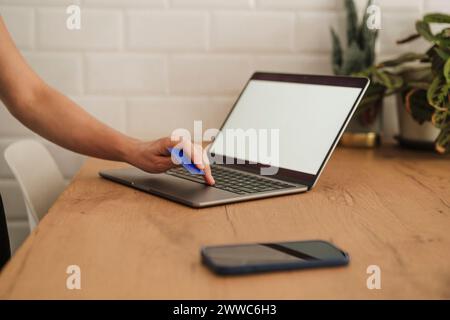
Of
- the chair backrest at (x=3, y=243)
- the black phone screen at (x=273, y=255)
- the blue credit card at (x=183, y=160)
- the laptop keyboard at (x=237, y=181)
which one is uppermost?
the blue credit card at (x=183, y=160)

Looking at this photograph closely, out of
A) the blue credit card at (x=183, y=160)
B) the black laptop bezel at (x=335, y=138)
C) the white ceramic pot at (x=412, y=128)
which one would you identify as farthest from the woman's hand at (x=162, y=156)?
the white ceramic pot at (x=412, y=128)

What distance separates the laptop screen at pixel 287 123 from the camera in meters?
1.06

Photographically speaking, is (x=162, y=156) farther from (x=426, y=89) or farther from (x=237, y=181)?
(x=426, y=89)

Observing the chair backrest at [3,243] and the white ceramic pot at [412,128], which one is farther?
the white ceramic pot at [412,128]

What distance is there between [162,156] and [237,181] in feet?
0.41

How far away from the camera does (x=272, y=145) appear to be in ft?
3.78

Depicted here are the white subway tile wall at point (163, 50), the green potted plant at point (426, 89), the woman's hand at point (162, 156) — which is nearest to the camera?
the woman's hand at point (162, 156)

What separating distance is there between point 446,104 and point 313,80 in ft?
0.93

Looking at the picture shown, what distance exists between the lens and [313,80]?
3.84 feet

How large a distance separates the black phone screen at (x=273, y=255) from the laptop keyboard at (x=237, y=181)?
0.27m

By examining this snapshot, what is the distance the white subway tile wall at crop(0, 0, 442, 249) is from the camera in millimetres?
1478

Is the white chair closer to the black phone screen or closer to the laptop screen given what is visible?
the laptop screen

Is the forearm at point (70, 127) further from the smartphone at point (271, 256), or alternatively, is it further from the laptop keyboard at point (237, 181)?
the smartphone at point (271, 256)

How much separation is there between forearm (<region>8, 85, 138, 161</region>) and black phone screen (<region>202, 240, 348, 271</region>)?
1.47 feet
